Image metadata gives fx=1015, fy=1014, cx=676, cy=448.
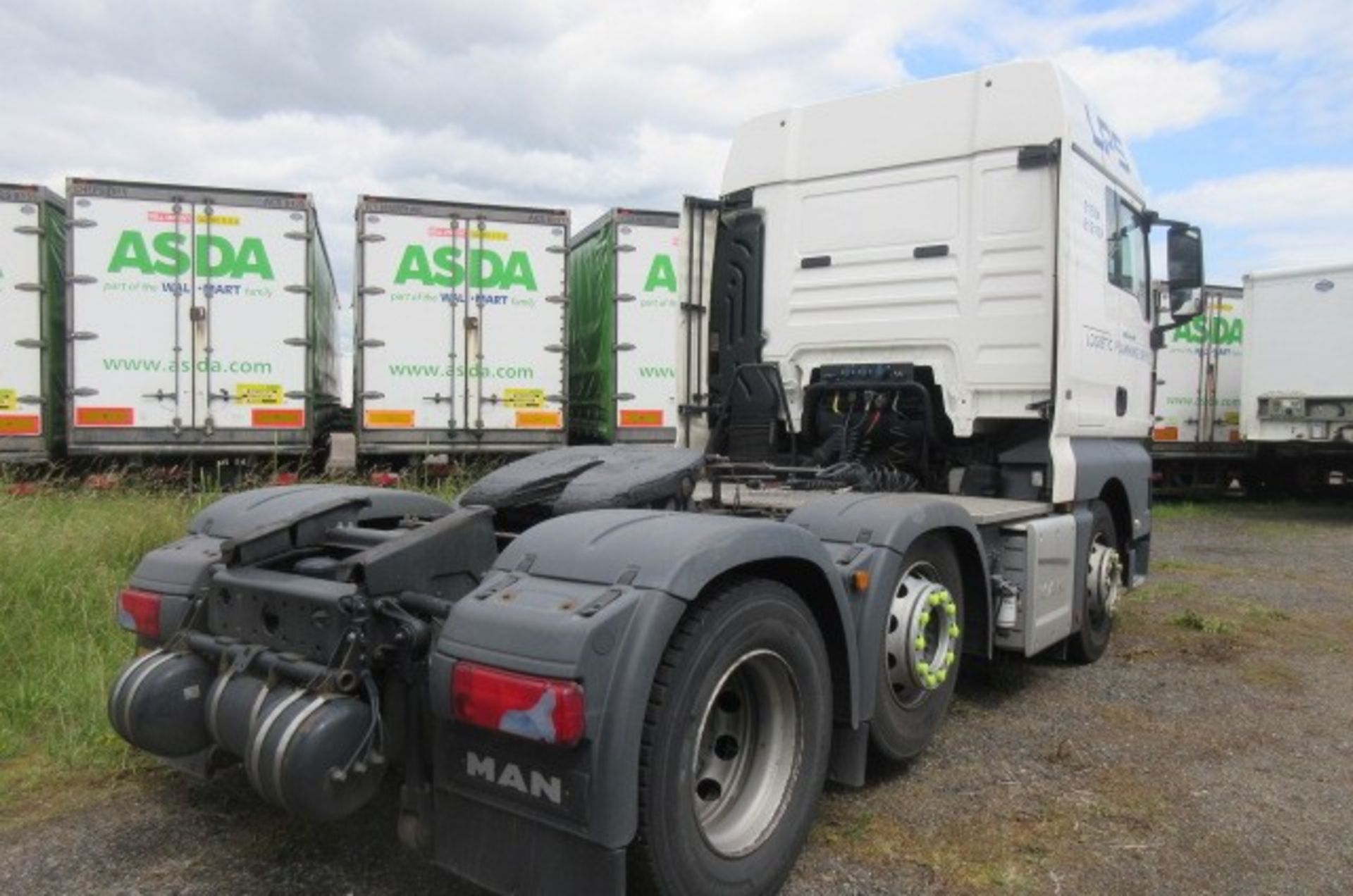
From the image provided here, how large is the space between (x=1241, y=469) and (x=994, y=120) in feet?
50.7

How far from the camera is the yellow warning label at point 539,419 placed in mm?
12148

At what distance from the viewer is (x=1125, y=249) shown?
20.4ft

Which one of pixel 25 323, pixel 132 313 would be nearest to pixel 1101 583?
pixel 132 313

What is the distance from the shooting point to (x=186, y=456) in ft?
36.0

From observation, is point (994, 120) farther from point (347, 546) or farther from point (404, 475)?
point (404, 475)

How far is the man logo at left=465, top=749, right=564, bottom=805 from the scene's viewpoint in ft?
7.84

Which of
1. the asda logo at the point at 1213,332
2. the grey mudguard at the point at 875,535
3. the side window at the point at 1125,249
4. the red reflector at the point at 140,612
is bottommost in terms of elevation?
the red reflector at the point at 140,612

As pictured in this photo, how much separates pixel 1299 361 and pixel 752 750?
14620mm

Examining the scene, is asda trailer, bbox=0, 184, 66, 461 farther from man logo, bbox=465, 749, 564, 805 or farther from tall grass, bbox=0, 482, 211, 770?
man logo, bbox=465, 749, 564, 805

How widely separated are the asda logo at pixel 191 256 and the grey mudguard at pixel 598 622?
9.24 metres

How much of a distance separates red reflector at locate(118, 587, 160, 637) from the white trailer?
15.5m

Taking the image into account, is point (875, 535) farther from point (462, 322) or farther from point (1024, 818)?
point (462, 322)

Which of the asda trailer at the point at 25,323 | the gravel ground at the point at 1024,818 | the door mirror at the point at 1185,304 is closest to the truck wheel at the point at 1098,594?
the gravel ground at the point at 1024,818

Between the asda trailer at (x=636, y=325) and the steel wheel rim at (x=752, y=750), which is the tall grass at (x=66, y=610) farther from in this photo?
the asda trailer at (x=636, y=325)
